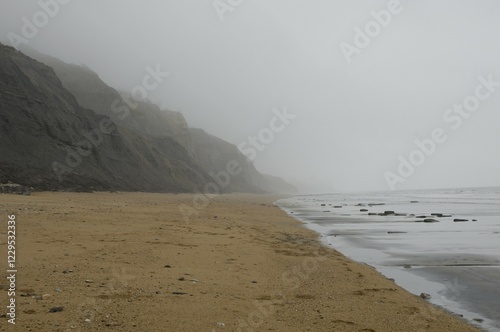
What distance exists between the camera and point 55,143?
48.2 metres

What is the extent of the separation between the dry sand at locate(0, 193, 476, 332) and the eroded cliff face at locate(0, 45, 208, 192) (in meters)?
32.1

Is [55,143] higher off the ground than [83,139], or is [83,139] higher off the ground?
[83,139]

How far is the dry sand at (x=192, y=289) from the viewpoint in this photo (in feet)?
18.3

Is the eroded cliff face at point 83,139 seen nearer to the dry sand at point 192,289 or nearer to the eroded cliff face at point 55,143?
the eroded cliff face at point 55,143

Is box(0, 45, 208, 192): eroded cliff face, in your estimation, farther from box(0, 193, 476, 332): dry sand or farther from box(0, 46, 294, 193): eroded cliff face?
box(0, 193, 476, 332): dry sand

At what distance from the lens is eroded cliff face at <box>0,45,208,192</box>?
4150 centimetres

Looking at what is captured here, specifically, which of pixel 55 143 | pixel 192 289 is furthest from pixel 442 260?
pixel 55 143

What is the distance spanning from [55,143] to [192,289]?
4708 cm

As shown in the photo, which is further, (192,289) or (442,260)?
(442,260)

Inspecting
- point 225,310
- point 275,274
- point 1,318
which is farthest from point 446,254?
point 1,318

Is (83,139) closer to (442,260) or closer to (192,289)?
(442,260)

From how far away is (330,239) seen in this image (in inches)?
664

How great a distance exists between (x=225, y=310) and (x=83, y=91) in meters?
91.4

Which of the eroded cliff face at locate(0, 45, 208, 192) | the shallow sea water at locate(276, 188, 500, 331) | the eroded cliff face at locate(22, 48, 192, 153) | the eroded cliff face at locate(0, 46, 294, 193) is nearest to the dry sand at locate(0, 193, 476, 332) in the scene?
the shallow sea water at locate(276, 188, 500, 331)
